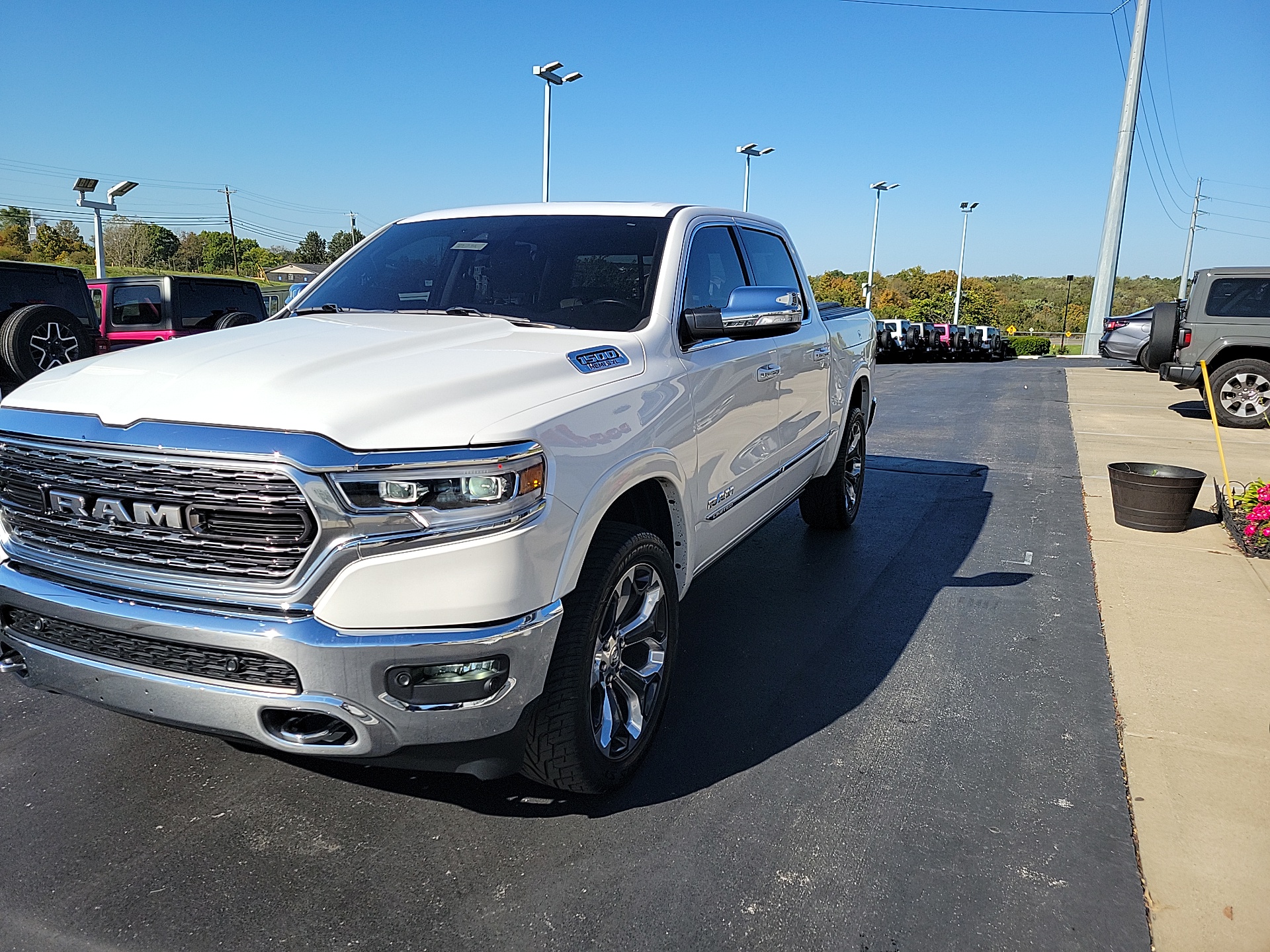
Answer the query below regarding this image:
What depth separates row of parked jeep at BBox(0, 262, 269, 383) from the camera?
873cm

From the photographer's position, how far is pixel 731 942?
2357 mm

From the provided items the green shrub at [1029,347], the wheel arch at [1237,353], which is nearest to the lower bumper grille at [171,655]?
the wheel arch at [1237,353]

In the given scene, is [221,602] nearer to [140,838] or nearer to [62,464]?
[62,464]

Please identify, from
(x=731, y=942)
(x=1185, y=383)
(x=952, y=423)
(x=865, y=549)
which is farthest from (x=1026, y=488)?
(x=731, y=942)

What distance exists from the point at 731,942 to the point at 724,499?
6.08 feet

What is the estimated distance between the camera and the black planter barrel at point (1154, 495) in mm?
6438

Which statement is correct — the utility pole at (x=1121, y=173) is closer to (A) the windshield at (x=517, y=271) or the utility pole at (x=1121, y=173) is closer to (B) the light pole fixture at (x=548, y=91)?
(B) the light pole fixture at (x=548, y=91)

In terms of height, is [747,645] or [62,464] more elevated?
[62,464]

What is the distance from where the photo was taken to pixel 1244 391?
1223 cm

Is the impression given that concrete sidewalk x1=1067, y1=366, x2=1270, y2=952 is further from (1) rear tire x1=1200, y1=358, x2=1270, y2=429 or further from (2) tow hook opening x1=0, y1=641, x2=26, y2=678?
(1) rear tire x1=1200, y1=358, x2=1270, y2=429

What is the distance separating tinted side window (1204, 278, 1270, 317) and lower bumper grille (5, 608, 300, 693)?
13.6 m

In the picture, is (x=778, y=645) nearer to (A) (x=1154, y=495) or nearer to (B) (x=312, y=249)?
(A) (x=1154, y=495)

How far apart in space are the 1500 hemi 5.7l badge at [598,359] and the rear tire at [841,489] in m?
3.07

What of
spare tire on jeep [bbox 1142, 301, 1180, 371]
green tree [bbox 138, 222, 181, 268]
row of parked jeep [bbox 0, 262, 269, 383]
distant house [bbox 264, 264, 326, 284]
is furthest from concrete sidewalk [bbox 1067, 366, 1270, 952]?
green tree [bbox 138, 222, 181, 268]
